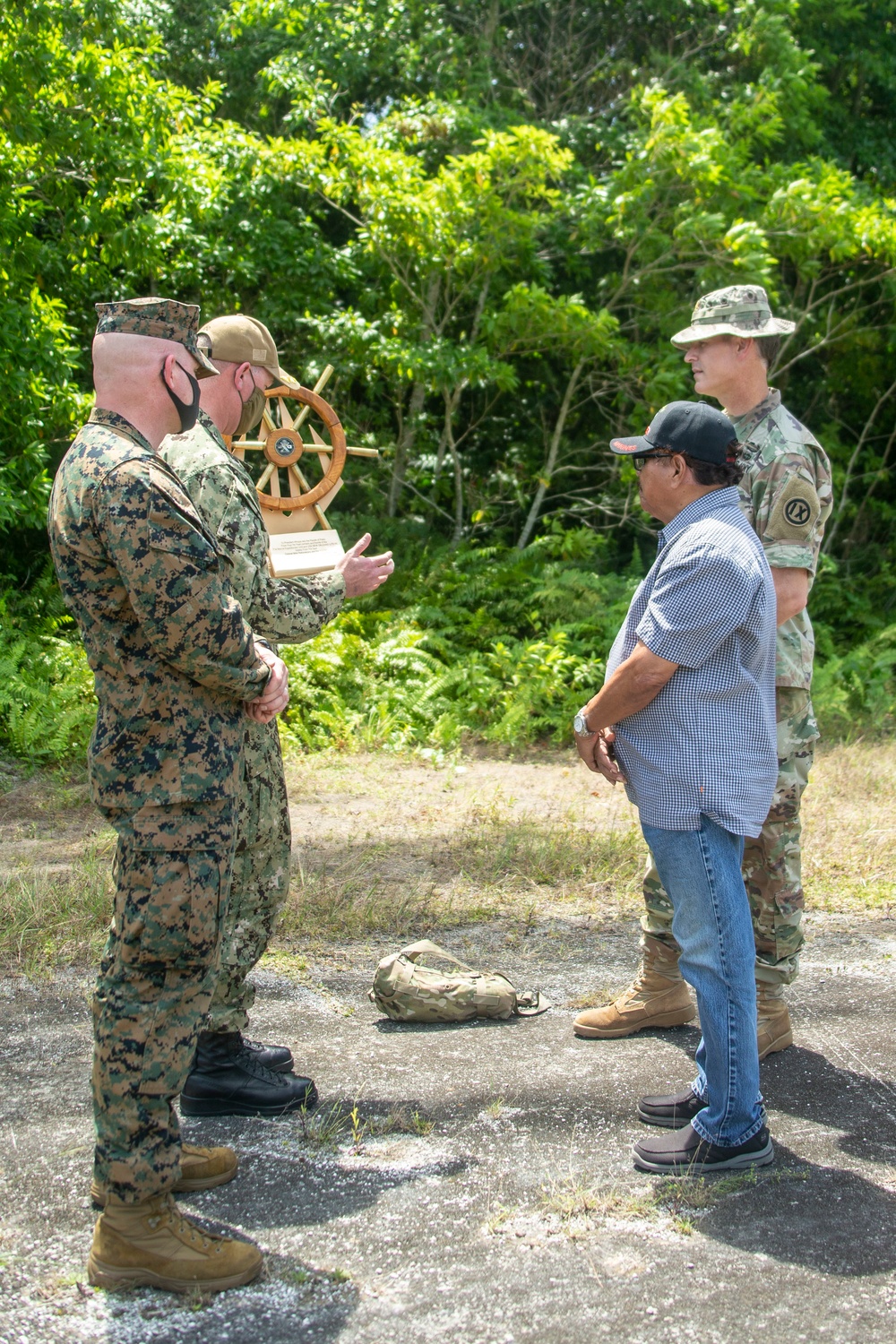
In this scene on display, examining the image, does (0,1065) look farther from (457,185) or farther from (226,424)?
(457,185)

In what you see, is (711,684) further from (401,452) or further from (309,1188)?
(401,452)

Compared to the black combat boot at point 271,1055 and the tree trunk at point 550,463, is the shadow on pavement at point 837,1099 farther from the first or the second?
the tree trunk at point 550,463

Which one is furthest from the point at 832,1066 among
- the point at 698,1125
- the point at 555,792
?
the point at 555,792

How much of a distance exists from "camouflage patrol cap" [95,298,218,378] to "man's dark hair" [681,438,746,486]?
134 cm

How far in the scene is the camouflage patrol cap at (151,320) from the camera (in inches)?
102

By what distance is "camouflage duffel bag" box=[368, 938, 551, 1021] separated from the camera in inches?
158

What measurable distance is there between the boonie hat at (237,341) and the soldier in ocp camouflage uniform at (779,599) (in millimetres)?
1428

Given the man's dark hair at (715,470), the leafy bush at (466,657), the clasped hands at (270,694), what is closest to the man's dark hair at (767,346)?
the man's dark hair at (715,470)

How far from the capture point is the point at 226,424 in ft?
11.6

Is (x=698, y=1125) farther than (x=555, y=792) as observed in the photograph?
No

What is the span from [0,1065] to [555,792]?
173 inches

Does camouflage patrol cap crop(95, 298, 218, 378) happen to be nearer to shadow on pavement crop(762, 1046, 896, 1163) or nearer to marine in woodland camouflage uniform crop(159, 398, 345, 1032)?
marine in woodland camouflage uniform crop(159, 398, 345, 1032)

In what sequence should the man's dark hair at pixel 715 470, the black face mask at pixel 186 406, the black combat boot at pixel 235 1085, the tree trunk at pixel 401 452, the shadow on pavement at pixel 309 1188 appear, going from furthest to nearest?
the tree trunk at pixel 401 452, the black combat boot at pixel 235 1085, the man's dark hair at pixel 715 470, the shadow on pavement at pixel 309 1188, the black face mask at pixel 186 406

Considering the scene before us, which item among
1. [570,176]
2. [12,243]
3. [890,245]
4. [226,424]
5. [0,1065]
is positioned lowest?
[0,1065]
